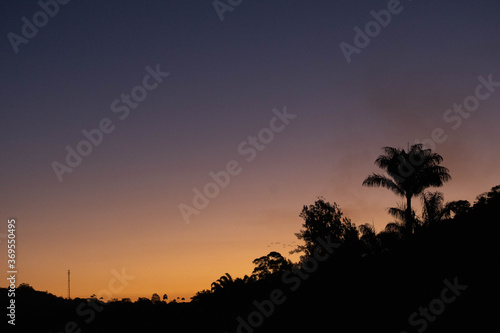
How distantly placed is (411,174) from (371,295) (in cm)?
1461

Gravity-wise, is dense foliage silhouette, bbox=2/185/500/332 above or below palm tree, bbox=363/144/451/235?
below

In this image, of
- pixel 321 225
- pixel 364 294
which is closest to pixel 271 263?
pixel 321 225

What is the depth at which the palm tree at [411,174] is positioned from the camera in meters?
34.7

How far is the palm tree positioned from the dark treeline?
0.61 m

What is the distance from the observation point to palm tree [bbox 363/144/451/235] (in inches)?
1364

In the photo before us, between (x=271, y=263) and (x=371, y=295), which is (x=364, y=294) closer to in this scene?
(x=371, y=295)

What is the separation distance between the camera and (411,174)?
34781 millimetres

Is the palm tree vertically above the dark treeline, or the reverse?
the palm tree

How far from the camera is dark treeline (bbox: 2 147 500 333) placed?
19.3m

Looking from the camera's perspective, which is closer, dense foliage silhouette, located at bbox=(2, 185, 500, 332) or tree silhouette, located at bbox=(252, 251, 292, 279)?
dense foliage silhouette, located at bbox=(2, 185, 500, 332)

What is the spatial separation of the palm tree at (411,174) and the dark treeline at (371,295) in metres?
0.61

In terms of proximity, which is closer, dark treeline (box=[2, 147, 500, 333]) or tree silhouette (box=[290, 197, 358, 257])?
dark treeline (box=[2, 147, 500, 333])

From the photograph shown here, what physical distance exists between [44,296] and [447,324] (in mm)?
89572

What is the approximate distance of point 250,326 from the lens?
23.8 meters
